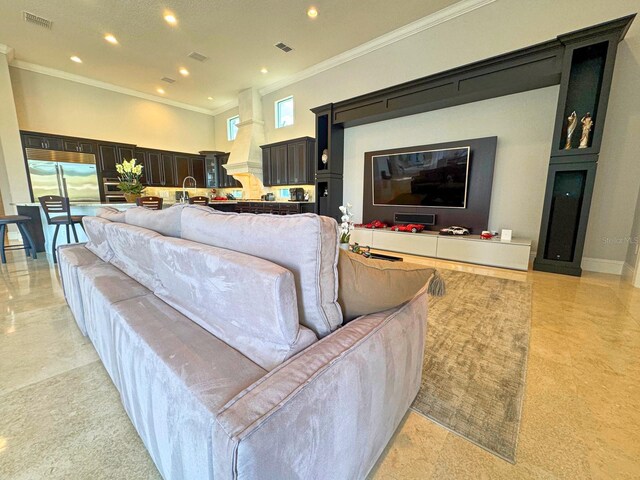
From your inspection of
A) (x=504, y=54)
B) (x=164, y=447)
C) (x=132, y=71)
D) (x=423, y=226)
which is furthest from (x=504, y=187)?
(x=132, y=71)

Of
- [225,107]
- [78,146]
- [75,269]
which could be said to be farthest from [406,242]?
[78,146]

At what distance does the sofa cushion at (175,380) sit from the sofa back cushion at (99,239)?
1117mm

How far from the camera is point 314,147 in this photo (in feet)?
18.7

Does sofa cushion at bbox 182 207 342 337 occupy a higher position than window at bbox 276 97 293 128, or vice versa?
window at bbox 276 97 293 128

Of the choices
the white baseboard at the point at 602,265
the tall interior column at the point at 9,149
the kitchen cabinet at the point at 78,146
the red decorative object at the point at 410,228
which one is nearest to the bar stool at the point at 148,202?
the tall interior column at the point at 9,149

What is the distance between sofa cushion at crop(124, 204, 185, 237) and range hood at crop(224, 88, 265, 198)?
17.3 feet

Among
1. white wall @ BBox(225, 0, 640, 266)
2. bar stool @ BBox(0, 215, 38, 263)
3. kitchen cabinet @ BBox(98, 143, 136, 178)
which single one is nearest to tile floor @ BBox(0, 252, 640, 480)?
white wall @ BBox(225, 0, 640, 266)

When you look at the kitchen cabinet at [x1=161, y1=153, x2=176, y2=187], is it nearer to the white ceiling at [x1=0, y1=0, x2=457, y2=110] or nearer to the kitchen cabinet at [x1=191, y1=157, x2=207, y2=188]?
the kitchen cabinet at [x1=191, y1=157, x2=207, y2=188]

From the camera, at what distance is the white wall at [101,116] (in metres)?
5.58

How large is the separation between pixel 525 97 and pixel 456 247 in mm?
2190

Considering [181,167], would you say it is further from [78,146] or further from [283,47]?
[283,47]

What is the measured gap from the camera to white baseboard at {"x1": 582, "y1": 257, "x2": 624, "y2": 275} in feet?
10.5

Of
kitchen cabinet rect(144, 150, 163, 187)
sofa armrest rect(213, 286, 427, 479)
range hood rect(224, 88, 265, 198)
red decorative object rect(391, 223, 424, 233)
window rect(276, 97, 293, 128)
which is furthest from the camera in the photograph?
kitchen cabinet rect(144, 150, 163, 187)

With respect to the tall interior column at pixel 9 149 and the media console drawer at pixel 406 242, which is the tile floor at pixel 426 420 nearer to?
the media console drawer at pixel 406 242
